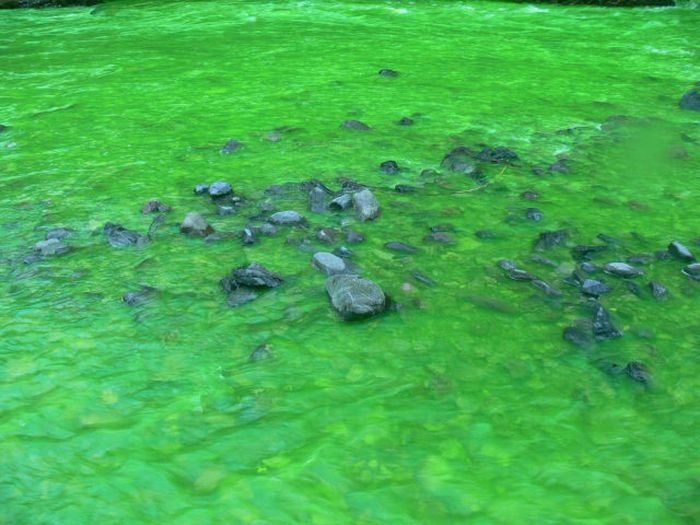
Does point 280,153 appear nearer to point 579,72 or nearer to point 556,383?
point 556,383

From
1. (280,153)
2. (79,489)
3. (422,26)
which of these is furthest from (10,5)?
(79,489)

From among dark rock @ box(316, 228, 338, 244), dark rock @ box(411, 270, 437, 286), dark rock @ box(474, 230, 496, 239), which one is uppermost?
dark rock @ box(316, 228, 338, 244)

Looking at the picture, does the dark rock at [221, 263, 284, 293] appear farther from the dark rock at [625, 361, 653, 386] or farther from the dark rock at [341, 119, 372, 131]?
the dark rock at [341, 119, 372, 131]

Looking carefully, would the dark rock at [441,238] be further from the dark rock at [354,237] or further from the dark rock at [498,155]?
the dark rock at [498,155]

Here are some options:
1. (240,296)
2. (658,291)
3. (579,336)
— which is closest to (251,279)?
(240,296)

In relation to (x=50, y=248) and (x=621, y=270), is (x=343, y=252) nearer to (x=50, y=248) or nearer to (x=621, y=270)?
(x=621, y=270)

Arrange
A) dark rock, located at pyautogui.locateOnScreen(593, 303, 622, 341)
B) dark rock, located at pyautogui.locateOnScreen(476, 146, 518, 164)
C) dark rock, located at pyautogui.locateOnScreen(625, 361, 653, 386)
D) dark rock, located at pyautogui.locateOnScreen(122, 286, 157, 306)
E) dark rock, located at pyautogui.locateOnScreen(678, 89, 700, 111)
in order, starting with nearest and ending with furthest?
1. dark rock, located at pyautogui.locateOnScreen(625, 361, 653, 386)
2. dark rock, located at pyautogui.locateOnScreen(593, 303, 622, 341)
3. dark rock, located at pyautogui.locateOnScreen(122, 286, 157, 306)
4. dark rock, located at pyautogui.locateOnScreen(476, 146, 518, 164)
5. dark rock, located at pyautogui.locateOnScreen(678, 89, 700, 111)

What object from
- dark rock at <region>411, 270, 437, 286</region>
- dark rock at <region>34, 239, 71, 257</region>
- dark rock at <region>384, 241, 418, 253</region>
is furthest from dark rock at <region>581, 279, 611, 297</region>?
dark rock at <region>34, 239, 71, 257</region>
